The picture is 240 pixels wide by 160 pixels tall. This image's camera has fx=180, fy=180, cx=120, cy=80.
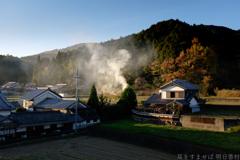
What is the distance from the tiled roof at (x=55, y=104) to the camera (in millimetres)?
26809

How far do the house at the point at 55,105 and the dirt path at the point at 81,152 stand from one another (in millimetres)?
8095

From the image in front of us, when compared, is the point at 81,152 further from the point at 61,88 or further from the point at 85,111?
the point at 61,88

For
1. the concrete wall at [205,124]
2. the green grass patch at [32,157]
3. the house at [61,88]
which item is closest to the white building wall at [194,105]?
the concrete wall at [205,124]

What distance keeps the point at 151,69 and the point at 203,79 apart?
738 inches

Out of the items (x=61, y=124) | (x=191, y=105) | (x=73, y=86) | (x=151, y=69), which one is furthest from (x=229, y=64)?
(x=73, y=86)

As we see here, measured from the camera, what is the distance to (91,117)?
26.5 metres

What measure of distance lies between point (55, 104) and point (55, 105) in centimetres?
46

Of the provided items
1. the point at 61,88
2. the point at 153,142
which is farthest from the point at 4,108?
the point at 61,88

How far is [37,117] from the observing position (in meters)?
21.1

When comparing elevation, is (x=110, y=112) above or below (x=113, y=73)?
below

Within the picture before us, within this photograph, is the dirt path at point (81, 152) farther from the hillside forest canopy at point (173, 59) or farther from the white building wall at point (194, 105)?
the hillside forest canopy at point (173, 59)

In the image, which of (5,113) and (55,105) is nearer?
(5,113)

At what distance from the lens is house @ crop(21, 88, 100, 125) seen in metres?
26.2

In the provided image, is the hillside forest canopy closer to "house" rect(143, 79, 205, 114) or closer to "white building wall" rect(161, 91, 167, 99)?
"house" rect(143, 79, 205, 114)
